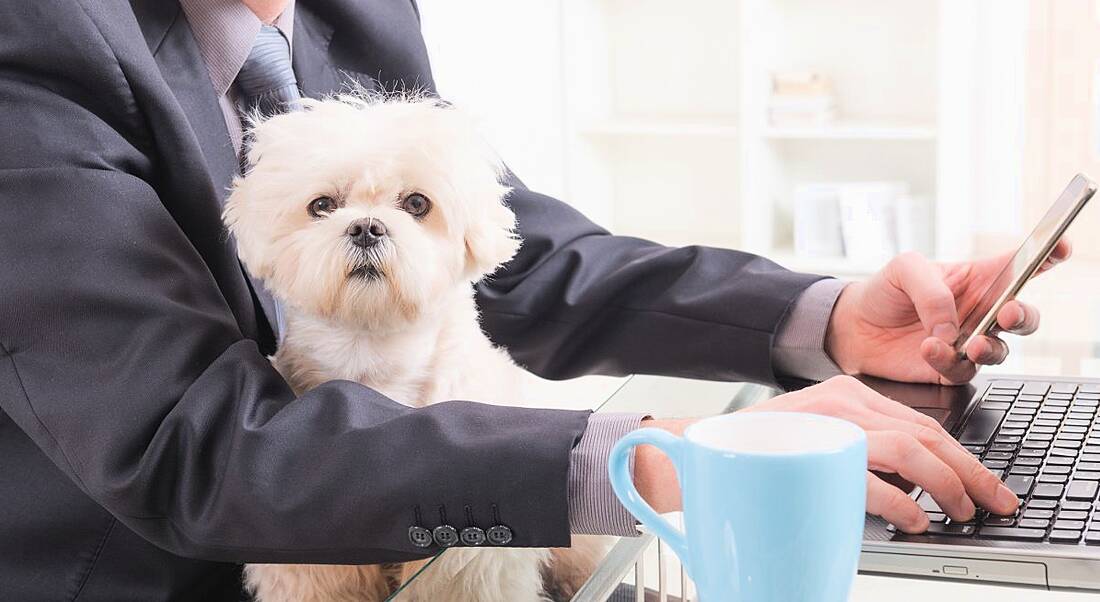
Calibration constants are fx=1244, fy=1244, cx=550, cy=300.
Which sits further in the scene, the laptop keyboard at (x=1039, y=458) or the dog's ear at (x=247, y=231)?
the dog's ear at (x=247, y=231)

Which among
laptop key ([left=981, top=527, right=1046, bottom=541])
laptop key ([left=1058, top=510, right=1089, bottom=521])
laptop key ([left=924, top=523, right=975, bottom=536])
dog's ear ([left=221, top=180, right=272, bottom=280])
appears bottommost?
laptop key ([left=1058, top=510, right=1089, bottom=521])

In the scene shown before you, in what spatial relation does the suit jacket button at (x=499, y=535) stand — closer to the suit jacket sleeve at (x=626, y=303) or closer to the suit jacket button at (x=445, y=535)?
the suit jacket button at (x=445, y=535)

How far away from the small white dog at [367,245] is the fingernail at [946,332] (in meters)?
0.41

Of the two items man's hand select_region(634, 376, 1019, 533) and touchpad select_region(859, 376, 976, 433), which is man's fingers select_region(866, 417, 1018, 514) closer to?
man's hand select_region(634, 376, 1019, 533)

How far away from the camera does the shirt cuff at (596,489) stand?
767 mm

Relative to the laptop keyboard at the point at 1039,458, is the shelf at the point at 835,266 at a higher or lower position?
lower

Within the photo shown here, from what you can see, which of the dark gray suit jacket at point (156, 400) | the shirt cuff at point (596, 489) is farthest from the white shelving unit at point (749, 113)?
the shirt cuff at point (596, 489)

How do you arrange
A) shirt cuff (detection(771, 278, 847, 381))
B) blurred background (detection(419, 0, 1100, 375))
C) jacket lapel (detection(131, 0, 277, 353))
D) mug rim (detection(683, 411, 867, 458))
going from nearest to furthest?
mug rim (detection(683, 411, 867, 458)), jacket lapel (detection(131, 0, 277, 353)), shirt cuff (detection(771, 278, 847, 381)), blurred background (detection(419, 0, 1100, 375))

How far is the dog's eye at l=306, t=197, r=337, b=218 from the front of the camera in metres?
0.93

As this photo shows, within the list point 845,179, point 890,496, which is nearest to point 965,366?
point 890,496

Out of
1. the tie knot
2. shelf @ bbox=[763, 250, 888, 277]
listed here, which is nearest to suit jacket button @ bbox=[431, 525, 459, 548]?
the tie knot

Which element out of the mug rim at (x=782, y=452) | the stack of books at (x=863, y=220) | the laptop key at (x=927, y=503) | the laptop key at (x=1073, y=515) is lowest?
the stack of books at (x=863, y=220)

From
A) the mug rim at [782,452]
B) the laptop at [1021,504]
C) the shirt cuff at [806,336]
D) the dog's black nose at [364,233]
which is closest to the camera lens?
the mug rim at [782,452]

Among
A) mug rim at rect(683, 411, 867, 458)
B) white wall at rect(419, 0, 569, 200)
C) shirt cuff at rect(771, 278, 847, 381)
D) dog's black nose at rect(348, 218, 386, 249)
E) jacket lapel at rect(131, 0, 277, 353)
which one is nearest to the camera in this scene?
mug rim at rect(683, 411, 867, 458)
